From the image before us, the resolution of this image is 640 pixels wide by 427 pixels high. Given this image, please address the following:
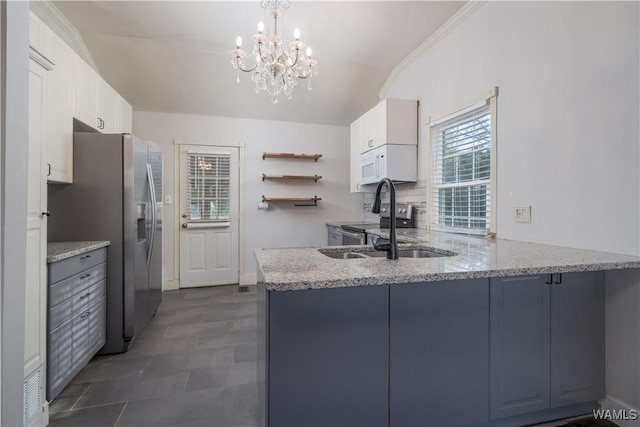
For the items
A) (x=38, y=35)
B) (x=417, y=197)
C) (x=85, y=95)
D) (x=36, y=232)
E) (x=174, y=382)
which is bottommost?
(x=174, y=382)

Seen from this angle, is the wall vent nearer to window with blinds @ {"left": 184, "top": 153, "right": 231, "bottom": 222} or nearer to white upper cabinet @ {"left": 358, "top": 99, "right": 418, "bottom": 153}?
window with blinds @ {"left": 184, "top": 153, "right": 231, "bottom": 222}

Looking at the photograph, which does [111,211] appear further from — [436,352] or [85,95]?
[436,352]

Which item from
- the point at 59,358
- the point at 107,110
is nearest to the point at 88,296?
the point at 59,358

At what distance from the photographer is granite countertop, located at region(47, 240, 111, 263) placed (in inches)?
68.7

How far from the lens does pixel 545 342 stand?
148 centimetres

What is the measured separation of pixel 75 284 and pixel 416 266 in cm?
208

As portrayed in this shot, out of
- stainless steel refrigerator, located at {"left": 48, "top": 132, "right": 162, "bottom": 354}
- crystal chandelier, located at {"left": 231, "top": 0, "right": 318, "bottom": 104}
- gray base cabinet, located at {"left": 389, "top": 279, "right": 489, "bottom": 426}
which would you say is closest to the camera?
gray base cabinet, located at {"left": 389, "top": 279, "right": 489, "bottom": 426}

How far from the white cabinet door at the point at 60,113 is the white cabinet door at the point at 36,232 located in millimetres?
515

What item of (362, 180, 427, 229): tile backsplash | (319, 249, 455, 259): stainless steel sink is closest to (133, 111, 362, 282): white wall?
(362, 180, 427, 229): tile backsplash

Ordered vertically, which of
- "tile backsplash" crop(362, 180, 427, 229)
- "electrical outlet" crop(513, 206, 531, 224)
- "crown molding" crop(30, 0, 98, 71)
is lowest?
"electrical outlet" crop(513, 206, 531, 224)

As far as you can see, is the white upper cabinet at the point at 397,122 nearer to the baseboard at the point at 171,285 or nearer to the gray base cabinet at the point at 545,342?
the gray base cabinet at the point at 545,342

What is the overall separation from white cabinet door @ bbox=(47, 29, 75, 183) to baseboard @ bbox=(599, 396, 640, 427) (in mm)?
3549

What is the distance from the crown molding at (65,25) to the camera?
2.57 m

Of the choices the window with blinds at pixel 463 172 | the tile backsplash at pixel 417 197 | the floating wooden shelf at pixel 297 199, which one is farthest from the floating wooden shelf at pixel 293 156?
the window with blinds at pixel 463 172
